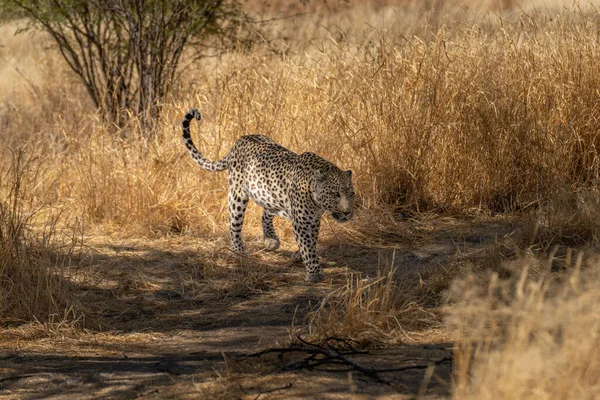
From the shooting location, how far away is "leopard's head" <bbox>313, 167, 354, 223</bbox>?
6227 millimetres

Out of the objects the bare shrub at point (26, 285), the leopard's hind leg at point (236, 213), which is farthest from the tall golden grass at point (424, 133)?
the bare shrub at point (26, 285)

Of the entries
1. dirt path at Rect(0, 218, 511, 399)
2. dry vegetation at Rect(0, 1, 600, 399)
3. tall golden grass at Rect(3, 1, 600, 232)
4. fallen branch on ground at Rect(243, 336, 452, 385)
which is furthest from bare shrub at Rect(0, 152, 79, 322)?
tall golden grass at Rect(3, 1, 600, 232)

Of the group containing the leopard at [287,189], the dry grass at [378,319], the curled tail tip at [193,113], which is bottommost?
the dry grass at [378,319]

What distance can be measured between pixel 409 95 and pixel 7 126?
616 cm

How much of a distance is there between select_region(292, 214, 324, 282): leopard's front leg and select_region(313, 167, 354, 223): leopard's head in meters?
0.24

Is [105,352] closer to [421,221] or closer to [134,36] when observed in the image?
[421,221]

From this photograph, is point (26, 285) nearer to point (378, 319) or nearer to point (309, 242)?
point (309, 242)

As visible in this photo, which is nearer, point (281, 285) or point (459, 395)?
point (459, 395)

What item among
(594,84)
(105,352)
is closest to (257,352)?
(105,352)

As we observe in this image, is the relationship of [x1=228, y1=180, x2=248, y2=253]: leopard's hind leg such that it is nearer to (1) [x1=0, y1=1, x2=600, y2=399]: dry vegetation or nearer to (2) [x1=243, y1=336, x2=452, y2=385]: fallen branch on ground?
(1) [x1=0, y1=1, x2=600, y2=399]: dry vegetation

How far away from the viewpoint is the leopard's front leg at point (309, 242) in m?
6.51

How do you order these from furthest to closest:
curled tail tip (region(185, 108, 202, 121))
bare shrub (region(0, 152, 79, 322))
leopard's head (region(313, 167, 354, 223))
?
curled tail tip (region(185, 108, 202, 121))
leopard's head (region(313, 167, 354, 223))
bare shrub (region(0, 152, 79, 322))

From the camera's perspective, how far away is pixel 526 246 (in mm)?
6445

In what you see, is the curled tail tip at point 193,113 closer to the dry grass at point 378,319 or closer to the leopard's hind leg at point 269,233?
the leopard's hind leg at point 269,233
